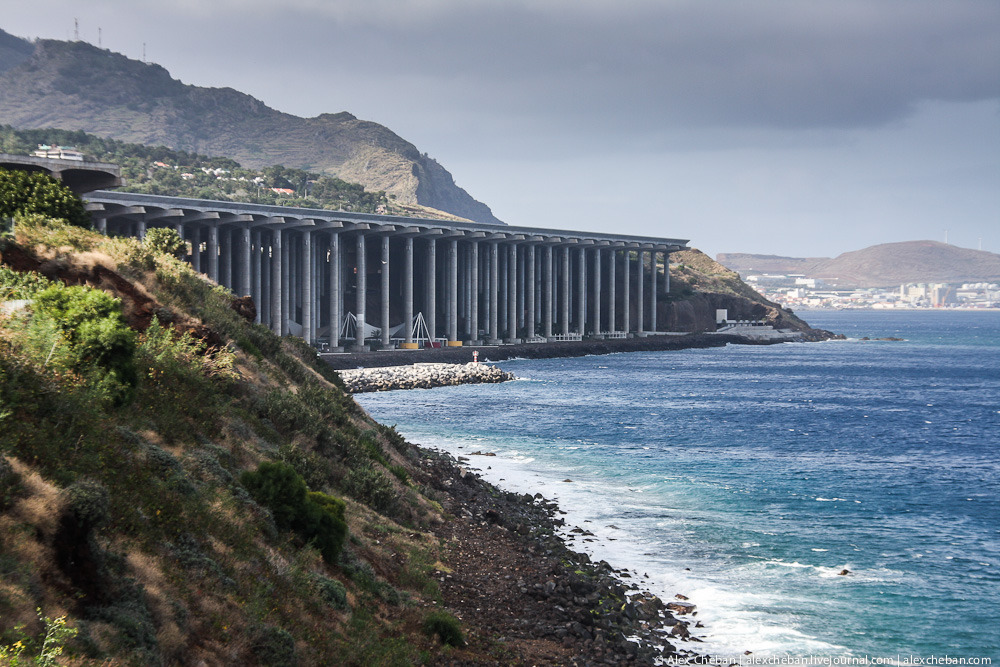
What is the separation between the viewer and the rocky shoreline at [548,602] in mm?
18781

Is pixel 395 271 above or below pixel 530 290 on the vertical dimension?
above

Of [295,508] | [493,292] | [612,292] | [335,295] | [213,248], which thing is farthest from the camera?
[612,292]

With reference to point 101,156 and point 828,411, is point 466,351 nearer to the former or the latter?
point 828,411

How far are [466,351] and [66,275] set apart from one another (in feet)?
309

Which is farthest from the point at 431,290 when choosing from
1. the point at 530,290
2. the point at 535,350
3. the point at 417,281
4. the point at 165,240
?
the point at 165,240

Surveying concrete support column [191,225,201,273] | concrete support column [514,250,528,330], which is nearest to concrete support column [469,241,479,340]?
concrete support column [514,250,528,330]

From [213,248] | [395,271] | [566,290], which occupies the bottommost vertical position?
[566,290]

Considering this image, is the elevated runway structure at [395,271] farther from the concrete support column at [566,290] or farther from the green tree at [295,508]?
the green tree at [295,508]

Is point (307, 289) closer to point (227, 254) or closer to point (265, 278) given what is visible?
point (227, 254)

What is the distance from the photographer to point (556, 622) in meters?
20.2

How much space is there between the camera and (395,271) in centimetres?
14275

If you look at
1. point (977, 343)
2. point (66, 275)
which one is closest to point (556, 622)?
point (66, 275)

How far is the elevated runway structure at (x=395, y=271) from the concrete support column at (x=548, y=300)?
0.23 metres

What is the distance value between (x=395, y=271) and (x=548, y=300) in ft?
94.7
